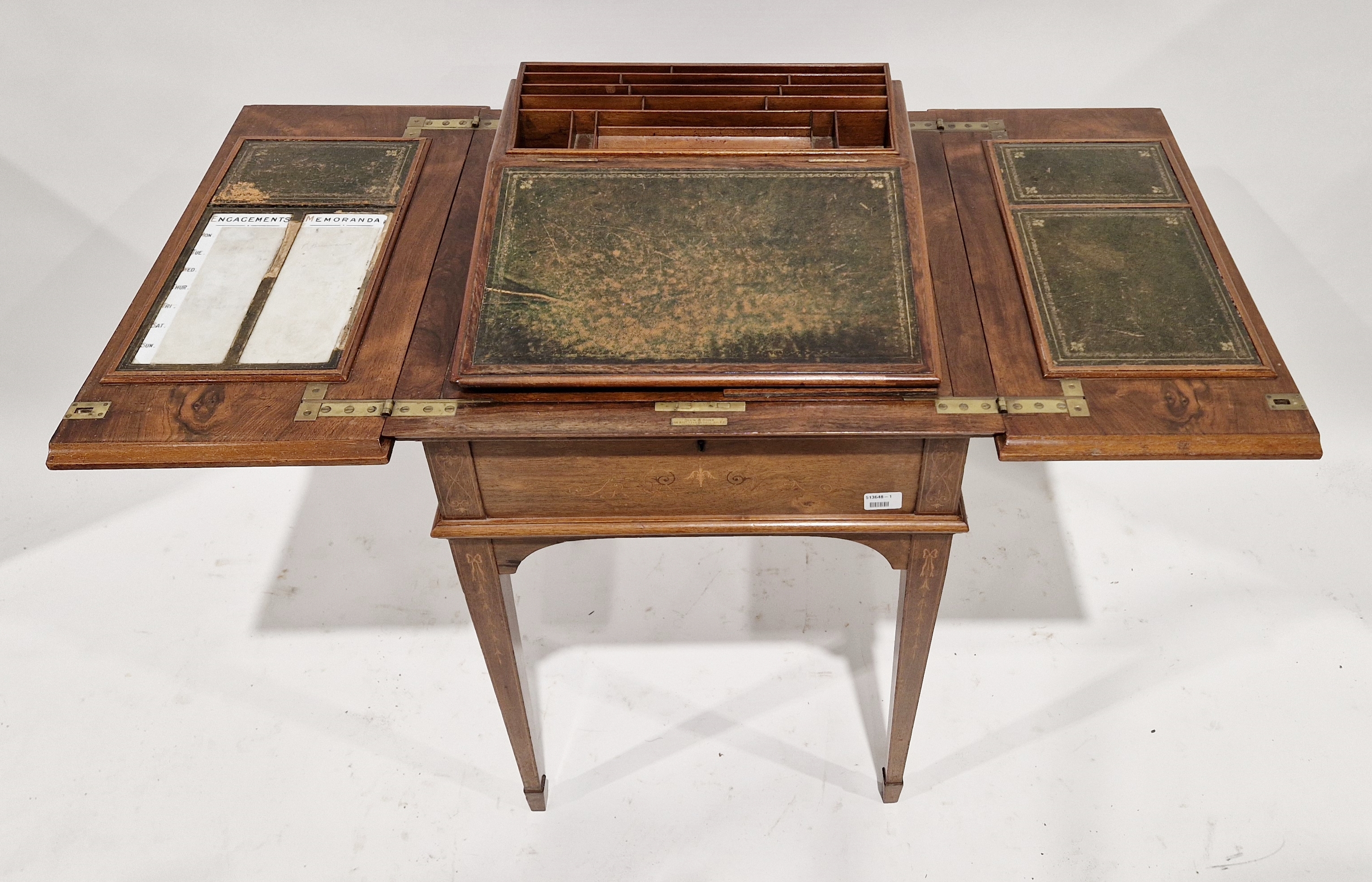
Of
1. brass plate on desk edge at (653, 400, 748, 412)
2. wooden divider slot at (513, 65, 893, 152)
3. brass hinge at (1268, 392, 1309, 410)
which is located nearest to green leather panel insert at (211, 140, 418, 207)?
wooden divider slot at (513, 65, 893, 152)

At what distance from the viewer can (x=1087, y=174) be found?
225 cm

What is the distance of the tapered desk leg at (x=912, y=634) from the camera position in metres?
2.03

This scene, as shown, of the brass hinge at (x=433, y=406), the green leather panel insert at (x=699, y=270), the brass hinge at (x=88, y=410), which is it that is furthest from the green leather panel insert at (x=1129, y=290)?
the brass hinge at (x=88, y=410)

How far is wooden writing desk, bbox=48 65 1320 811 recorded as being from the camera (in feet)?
5.86

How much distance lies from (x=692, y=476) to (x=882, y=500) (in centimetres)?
34

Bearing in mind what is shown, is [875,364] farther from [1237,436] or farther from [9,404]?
[9,404]

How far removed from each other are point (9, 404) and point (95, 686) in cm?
106

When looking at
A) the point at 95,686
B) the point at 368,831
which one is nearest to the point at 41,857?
the point at 95,686

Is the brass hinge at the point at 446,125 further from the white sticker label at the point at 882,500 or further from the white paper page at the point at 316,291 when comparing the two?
the white sticker label at the point at 882,500

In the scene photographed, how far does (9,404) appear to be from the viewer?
336 cm

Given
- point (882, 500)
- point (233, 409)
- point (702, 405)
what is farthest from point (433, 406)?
point (882, 500)

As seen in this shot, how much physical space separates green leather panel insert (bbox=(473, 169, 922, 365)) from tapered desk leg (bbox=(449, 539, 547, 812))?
0.43m

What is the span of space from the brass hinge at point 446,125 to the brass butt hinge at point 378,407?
2.89 ft

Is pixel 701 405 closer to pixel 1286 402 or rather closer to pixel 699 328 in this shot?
pixel 699 328
